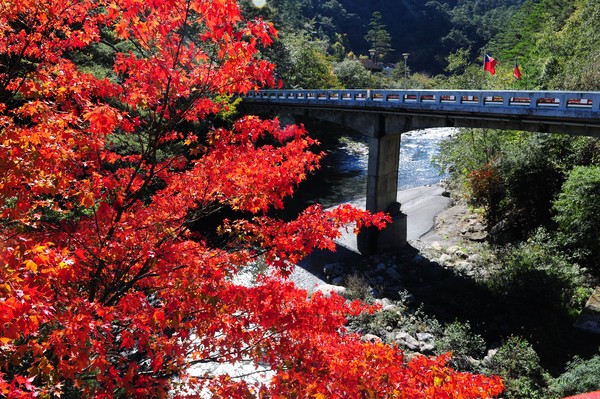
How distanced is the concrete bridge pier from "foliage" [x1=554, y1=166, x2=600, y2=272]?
7879 millimetres

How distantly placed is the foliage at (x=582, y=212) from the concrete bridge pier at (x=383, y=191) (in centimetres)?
788

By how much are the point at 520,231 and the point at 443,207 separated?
28.4 feet

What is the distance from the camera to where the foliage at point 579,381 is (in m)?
9.24

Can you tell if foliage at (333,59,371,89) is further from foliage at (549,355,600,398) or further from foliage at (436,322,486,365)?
foliage at (549,355,600,398)

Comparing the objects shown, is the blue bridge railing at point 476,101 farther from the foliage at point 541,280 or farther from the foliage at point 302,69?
the foliage at point 302,69

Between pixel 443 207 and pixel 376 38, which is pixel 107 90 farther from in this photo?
pixel 376 38

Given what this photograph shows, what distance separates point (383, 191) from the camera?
74.8ft

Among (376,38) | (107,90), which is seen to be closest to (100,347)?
(107,90)

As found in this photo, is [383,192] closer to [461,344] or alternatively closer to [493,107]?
[493,107]

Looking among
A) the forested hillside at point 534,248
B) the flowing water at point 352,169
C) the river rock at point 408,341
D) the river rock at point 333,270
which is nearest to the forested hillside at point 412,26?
the flowing water at point 352,169

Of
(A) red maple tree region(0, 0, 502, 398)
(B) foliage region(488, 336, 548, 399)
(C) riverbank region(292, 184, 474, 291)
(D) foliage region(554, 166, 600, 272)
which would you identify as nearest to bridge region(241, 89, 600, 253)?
(C) riverbank region(292, 184, 474, 291)

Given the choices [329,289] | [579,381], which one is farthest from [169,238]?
[329,289]

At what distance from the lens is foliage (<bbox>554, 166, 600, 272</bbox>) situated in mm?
15086

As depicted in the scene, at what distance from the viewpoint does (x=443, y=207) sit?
29.2 meters
